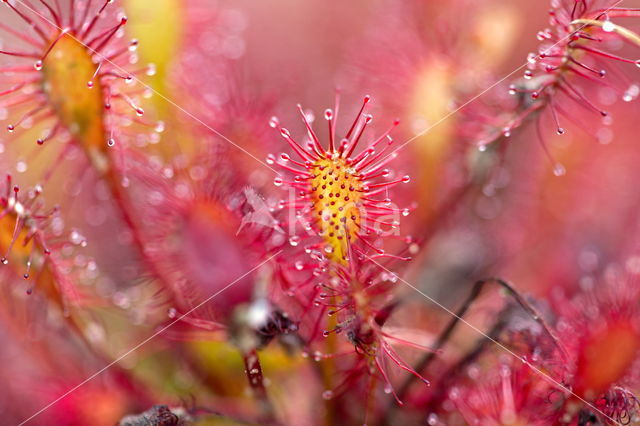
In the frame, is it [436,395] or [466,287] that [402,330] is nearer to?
[436,395]

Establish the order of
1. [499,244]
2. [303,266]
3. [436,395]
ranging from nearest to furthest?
[303,266] < [436,395] < [499,244]

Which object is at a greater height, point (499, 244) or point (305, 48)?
point (305, 48)

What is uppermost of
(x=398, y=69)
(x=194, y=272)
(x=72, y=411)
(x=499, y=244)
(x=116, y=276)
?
(x=398, y=69)

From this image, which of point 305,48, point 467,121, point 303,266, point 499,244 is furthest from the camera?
point 305,48

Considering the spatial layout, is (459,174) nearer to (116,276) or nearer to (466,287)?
(466,287)

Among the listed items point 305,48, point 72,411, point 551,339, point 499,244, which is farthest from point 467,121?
point 72,411

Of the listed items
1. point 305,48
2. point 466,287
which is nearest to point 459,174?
point 466,287

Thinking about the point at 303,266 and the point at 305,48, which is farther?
the point at 305,48
